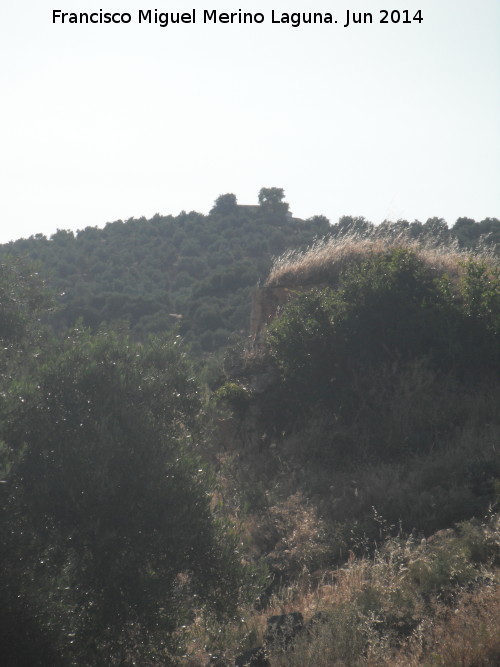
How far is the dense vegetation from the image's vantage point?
623cm

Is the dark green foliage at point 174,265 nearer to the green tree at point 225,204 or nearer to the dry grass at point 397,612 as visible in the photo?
the green tree at point 225,204

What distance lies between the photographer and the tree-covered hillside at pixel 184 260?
2969 centimetres

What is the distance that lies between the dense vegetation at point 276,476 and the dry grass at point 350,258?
70 millimetres

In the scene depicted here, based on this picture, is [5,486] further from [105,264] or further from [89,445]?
[105,264]

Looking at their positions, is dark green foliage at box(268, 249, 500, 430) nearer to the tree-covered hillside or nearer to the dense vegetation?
the dense vegetation

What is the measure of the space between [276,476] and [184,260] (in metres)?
29.5

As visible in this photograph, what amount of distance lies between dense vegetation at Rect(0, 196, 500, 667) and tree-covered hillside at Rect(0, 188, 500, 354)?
10.8m

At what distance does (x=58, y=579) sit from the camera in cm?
607

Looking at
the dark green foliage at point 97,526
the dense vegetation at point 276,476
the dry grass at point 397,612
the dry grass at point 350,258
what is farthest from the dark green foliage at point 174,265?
the dark green foliage at point 97,526

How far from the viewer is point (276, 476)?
12.1 m

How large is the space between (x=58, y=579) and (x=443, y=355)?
9.26 m

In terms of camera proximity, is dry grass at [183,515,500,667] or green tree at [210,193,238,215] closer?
dry grass at [183,515,500,667]

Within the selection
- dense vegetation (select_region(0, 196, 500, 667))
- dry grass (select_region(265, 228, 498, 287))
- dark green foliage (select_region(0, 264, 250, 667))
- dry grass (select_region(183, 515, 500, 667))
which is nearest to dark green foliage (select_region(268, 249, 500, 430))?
dense vegetation (select_region(0, 196, 500, 667))

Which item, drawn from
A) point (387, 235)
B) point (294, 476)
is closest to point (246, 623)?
point (294, 476)
